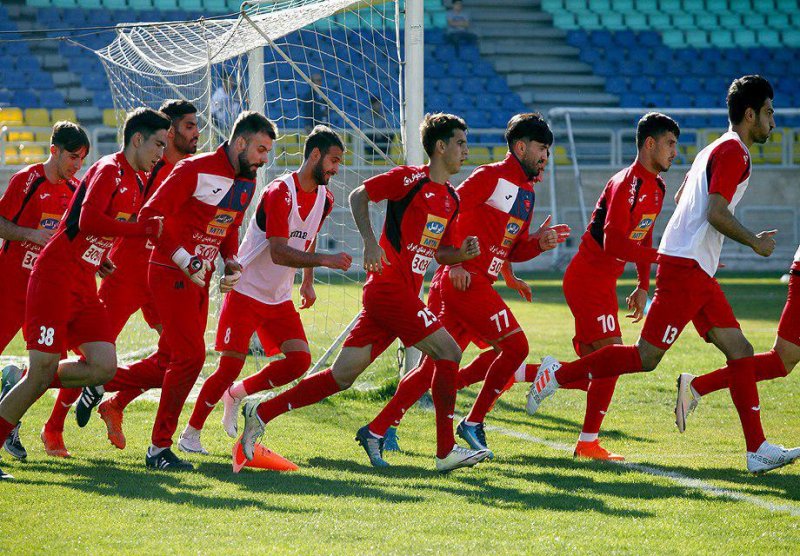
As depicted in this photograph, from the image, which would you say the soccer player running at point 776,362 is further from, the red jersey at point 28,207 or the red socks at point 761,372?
the red jersey at point 28,207

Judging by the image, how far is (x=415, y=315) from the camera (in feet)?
21.0

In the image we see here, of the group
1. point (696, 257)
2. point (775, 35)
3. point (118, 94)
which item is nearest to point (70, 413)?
point (696, 257)

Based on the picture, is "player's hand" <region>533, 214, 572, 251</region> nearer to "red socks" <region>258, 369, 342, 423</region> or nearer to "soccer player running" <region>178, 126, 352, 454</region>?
"soccer player running" <region>178, 126, 352, 454</region>

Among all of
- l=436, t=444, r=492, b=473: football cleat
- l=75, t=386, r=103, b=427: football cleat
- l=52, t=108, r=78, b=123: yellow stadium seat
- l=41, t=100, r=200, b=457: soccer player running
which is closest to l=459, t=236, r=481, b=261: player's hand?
l=436, t=444, r=492, b=473: football cleat

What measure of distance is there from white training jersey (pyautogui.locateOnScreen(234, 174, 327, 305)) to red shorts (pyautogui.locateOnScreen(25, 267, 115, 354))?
3.03 ft

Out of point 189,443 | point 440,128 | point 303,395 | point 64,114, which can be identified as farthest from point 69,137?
point 64,114

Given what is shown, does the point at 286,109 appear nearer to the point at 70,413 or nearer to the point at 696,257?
the point at 70,413

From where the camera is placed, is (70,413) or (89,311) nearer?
(89,311)

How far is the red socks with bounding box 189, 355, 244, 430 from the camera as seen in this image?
6969mm

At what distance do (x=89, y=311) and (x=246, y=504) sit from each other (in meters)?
1.68

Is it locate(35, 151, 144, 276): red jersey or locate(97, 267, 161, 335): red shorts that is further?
locate(97, 267, 161, 335): red shorts

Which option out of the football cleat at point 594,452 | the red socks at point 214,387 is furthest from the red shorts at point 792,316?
the red socks at point 214,387

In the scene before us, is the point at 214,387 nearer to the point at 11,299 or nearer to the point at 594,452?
the point at 11,299

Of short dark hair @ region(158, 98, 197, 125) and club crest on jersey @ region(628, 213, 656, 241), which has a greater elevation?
short dark hair @ region(158, 98, 197, 125)
